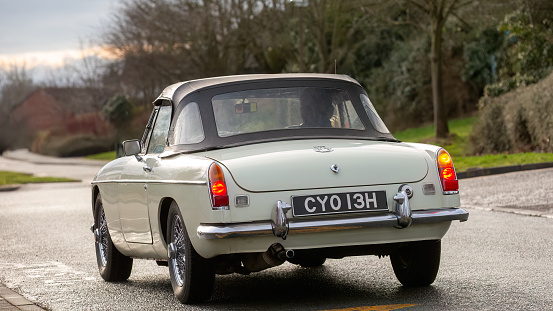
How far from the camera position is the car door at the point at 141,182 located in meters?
7.52

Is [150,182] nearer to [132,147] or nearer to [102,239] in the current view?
[132,147]

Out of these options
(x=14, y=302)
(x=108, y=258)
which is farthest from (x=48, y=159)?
(x=14, y=302)

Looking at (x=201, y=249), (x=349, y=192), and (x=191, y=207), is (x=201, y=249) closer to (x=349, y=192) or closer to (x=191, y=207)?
(x=191, y=207)

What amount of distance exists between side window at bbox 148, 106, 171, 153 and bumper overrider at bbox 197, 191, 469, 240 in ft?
5.17

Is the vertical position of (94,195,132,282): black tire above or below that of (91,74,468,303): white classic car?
below

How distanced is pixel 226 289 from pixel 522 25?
27777mm

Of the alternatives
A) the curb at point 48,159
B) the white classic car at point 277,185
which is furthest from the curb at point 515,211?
the curb at point 48,159

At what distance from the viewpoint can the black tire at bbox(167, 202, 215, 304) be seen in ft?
21.6

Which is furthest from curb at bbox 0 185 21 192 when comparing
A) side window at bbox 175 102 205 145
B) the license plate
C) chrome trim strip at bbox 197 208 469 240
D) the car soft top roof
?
the license plate

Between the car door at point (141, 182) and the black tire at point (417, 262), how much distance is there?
1982mm

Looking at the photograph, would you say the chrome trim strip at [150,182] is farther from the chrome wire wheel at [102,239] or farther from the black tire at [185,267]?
the chrome wire wheel at [102,239]

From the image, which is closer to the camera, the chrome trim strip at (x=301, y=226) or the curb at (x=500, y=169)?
the chrome trim strip at (x=301, y=226)

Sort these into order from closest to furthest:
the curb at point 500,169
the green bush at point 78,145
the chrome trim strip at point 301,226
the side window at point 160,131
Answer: the chrome trim strip at point 301,226, the side window at point 160,131, the curb at point 500,169, the green bush at point 78,145

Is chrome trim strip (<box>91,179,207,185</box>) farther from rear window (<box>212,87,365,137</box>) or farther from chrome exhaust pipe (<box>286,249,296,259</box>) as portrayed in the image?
chrome exhaust pipe (<box>286,249,296,259</box>)
